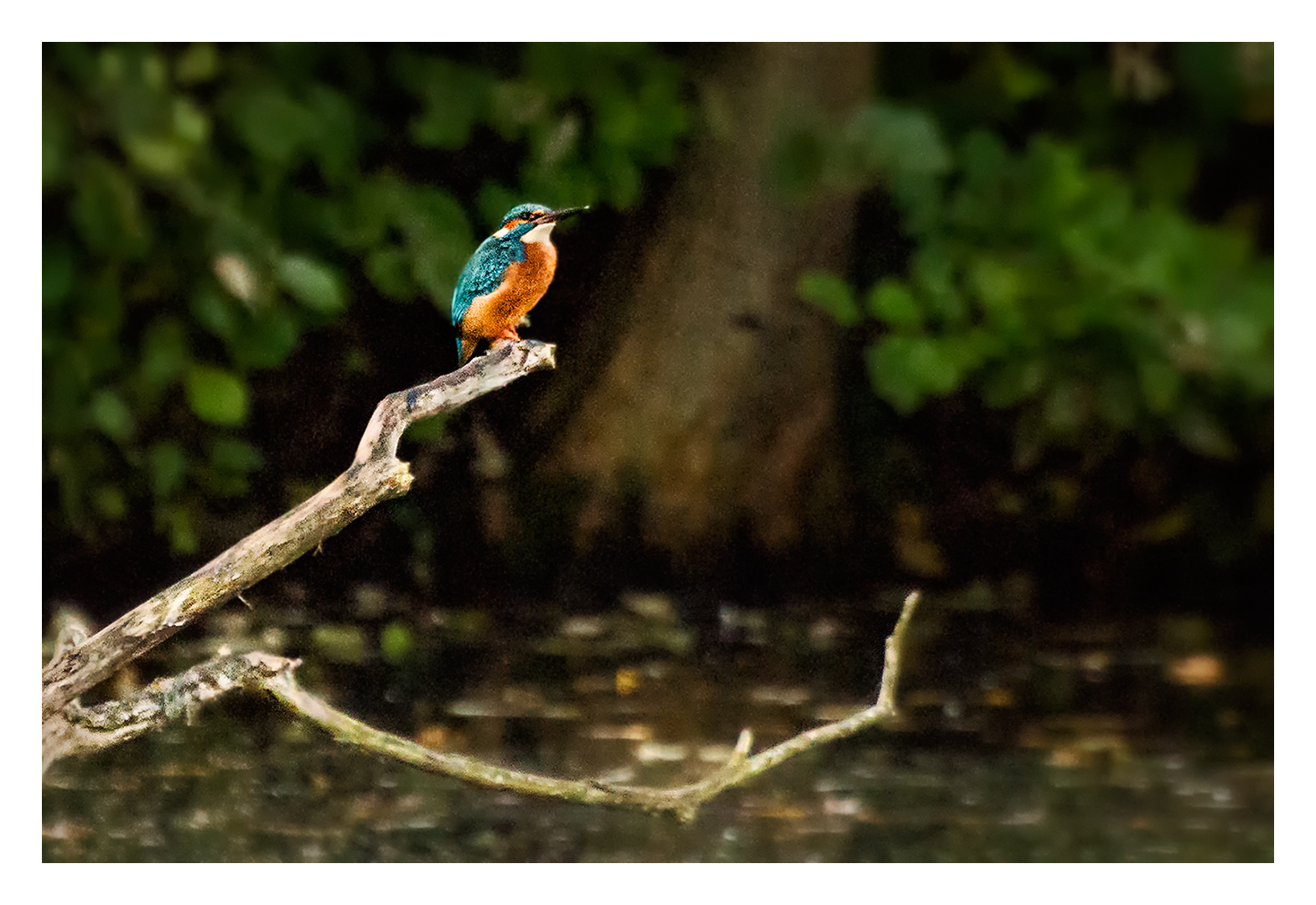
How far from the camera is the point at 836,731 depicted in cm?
244

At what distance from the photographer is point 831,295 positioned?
2.70m

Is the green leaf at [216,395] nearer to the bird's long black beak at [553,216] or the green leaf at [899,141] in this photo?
the bird's long black beak at [553,216]

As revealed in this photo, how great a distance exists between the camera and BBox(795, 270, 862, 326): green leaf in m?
2.67

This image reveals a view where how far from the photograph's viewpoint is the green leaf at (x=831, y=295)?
8.75ft

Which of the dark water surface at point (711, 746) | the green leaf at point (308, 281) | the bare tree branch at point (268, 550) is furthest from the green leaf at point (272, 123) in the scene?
the dark water surface at point (711, 746)

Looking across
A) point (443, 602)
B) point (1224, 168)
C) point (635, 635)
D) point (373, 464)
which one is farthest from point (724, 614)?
point (1224, 168)

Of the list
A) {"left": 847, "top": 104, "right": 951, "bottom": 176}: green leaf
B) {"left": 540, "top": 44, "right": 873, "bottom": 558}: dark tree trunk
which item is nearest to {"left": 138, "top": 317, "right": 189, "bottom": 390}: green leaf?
{"left": 540, "top": 44, "right": 873, "bottom": 558}: dark tree trunk

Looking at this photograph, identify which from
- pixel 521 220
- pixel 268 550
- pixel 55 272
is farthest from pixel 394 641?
A: pixel 55 272

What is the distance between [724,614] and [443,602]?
1.64ft

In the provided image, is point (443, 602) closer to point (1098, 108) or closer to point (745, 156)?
point (745, 156)

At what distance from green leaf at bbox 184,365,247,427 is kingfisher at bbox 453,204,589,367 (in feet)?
1.40

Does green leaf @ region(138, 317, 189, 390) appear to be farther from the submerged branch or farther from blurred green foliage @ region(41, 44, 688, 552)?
the submerged branch

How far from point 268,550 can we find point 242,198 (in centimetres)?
69

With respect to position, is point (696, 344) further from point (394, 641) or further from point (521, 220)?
point (394, 641)
